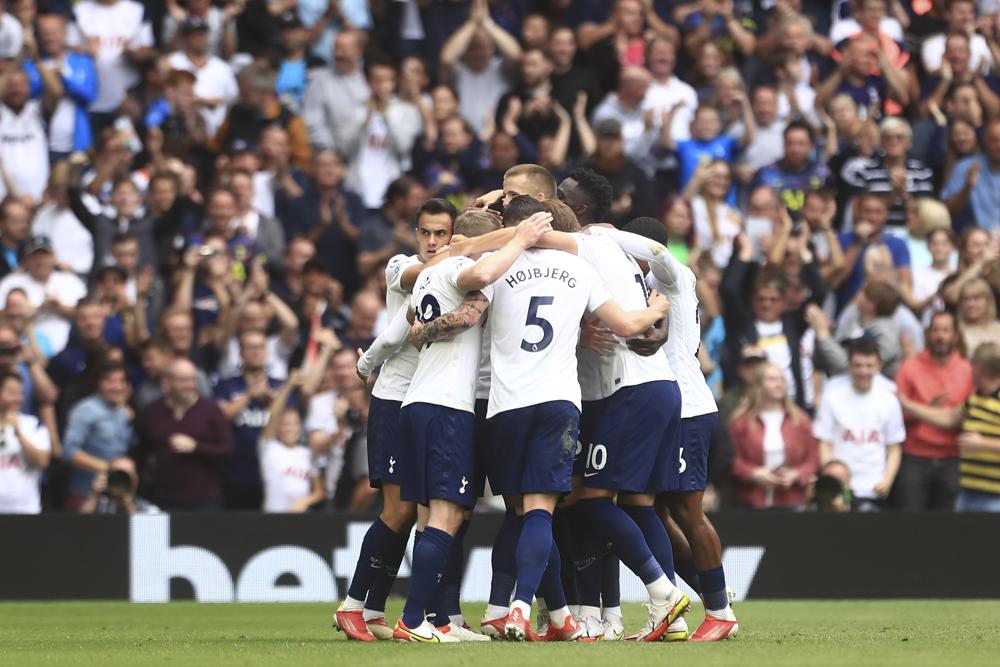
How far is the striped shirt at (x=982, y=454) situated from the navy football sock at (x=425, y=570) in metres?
7.21

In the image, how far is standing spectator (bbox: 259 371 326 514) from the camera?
1563 cm

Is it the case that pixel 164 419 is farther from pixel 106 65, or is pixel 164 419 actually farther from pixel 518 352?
pixel 518 352

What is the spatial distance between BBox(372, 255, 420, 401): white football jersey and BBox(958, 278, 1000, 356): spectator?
7526 mm

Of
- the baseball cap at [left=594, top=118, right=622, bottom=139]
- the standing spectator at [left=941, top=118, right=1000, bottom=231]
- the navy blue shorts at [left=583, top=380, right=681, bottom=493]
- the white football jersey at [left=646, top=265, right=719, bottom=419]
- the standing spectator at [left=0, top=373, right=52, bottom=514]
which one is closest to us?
the navy blue shorts at [left=583, top=380, right=681, bottom=493]

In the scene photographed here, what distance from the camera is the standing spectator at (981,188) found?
1858 cm

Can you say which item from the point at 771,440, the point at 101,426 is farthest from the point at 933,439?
the point at 101,426

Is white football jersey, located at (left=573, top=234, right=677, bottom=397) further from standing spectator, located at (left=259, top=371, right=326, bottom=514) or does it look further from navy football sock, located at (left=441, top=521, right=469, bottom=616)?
standing spectator, located at (left=259, top=371, right=326, bottom=514)

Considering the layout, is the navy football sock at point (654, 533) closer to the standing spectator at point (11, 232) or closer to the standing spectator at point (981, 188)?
the standing spectator at point (11, 232)

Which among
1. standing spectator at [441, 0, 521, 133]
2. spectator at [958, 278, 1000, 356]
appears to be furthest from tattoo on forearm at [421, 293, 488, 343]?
standing spectator at [441, 0, 521, 133]

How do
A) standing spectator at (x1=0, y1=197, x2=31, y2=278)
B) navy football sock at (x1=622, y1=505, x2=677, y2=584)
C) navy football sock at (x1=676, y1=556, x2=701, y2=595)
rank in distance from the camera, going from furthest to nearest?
standing spectator at (x1=0, y1=197, x2=31, y2=278) < navy football sock at (x1=676, y1=556, x2=701, y2=595) < navy football sock at (x1=622, y1=505, x2=677, y2=584)

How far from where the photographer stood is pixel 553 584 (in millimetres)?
9891

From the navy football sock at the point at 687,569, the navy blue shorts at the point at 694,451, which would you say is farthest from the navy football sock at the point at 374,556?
the navy football sock at the point at 687,569

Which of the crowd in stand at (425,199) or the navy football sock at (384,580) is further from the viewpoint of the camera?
the crowd in stand at (425,199)

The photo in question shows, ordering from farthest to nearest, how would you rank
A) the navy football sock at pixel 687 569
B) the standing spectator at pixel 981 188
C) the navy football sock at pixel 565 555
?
the standing spectator at pixel 981 188 < the navy football sock at pixel 687 569 < the navy football sock at pixel 565 555
